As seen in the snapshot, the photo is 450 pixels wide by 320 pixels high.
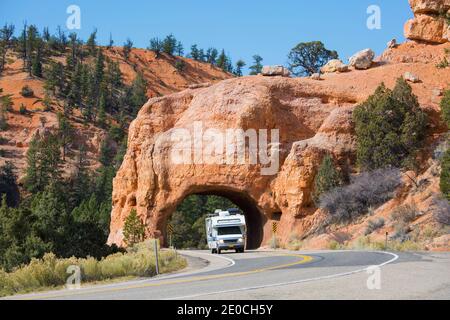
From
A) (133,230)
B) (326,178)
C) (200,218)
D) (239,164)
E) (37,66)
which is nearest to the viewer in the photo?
(326,178)

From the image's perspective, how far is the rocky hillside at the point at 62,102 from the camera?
9481cm

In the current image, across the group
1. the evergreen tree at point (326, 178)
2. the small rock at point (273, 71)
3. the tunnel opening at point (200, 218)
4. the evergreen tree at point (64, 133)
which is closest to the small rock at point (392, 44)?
the small rock at point (273, 71)

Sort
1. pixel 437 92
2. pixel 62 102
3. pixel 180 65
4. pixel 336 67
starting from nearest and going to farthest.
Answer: pixel 437 92 < pixel 336 67 < pixel 62 102 < pixel 180 65

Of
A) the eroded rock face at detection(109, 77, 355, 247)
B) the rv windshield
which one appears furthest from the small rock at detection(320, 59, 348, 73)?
the rv windshield

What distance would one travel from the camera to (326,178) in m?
42.7

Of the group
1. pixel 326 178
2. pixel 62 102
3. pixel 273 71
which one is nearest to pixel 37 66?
pixel 62 102

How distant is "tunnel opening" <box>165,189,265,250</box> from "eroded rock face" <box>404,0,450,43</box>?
22.9 m

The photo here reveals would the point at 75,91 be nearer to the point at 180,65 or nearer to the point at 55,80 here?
the point at 55,80

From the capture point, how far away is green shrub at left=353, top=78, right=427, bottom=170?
137 feet

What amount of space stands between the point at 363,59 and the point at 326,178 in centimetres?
1691

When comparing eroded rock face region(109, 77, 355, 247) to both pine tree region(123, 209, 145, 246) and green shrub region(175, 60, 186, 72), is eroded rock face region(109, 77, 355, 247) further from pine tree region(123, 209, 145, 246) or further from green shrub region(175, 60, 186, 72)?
green shrub region(175, 60, 186, 72)
